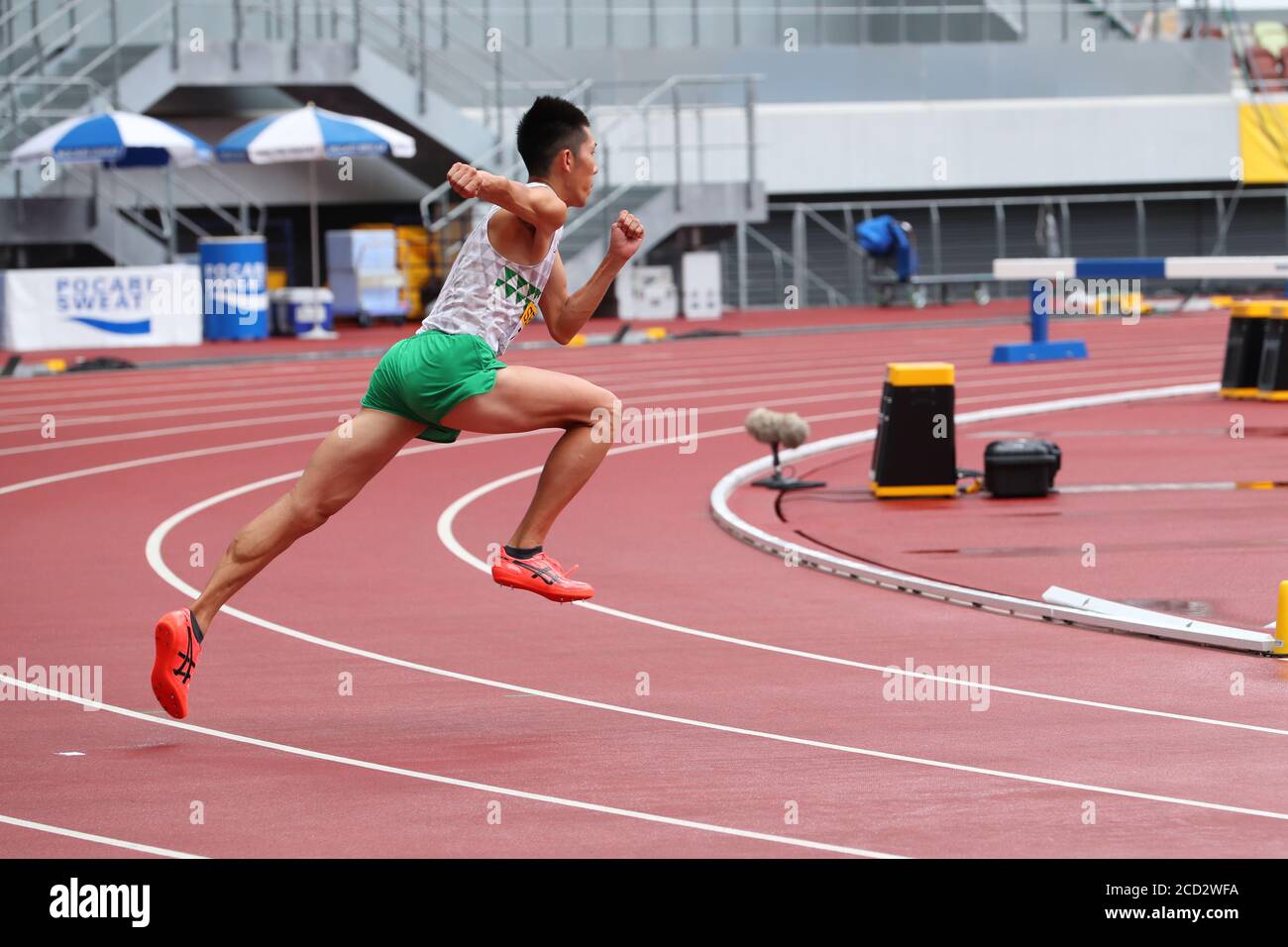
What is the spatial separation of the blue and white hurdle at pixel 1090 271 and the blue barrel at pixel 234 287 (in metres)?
11.2

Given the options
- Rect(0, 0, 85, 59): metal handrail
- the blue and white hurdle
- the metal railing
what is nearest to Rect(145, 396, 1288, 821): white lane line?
the blue and white hurdle

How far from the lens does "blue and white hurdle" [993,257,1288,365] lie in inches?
753

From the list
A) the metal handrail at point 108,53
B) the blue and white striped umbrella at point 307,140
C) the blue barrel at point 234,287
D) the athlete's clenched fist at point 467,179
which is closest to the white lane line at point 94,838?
the athlete's clenched fist at point 467,179

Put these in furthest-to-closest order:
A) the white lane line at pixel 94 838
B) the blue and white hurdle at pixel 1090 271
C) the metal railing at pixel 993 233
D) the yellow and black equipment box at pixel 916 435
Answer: the metal railing at pixel 993 233
the blue and white hurdle at pixel 1090 271
the yellow and black equipment box at pixel 916 435
the white lane line at pixel 94 838

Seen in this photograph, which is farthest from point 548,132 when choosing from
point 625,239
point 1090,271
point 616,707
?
point 1090,271

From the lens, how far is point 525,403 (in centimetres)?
688

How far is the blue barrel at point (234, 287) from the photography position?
29234 millimetres

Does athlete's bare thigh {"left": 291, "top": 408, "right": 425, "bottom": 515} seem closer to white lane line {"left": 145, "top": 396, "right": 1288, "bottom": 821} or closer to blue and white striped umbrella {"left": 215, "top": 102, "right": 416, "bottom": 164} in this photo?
white lane line {"left": 145, "top": 396, "right": 1288, "bottom": 821}

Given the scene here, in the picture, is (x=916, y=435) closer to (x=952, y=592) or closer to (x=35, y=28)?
(x=952, y=592)

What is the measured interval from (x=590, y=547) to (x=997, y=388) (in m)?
10.8

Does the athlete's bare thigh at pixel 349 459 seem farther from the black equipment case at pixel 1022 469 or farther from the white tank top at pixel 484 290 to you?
the black equipment case at pixel 1022 469

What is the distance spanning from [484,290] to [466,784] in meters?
1.72
